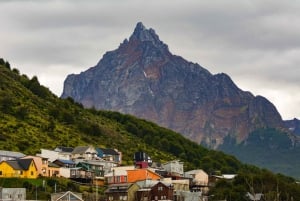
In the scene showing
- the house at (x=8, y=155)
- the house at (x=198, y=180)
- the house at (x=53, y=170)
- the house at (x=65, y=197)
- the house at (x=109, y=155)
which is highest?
the house at (x=109, y=155)

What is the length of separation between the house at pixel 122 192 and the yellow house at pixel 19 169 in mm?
11716

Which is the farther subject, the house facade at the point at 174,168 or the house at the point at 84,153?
the house facade at the point at 174,168

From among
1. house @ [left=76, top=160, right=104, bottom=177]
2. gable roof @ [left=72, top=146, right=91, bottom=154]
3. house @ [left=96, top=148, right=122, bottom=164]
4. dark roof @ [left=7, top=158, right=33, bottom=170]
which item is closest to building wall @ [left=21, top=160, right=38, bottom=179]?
dark roof @ [left=7, top=158, right=33, bottom=170]

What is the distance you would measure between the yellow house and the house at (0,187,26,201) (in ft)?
56.8

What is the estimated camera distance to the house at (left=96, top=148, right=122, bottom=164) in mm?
158875

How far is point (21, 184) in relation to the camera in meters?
115

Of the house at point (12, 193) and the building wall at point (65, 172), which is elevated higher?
the building wall at point (65, 172)

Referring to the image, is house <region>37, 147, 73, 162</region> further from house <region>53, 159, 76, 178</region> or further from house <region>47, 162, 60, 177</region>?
house <region>47, 162, 60, 177</region>

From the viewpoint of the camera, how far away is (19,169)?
12388 cm

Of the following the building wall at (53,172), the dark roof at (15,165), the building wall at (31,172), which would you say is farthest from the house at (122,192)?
the dark roof at (15,165)

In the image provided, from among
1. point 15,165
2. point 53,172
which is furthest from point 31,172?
point 53,172

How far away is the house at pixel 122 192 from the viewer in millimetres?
118375

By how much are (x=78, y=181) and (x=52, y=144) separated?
→ 3008 cm

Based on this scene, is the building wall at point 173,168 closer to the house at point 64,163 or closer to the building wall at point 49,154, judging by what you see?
the house at point 64,163
